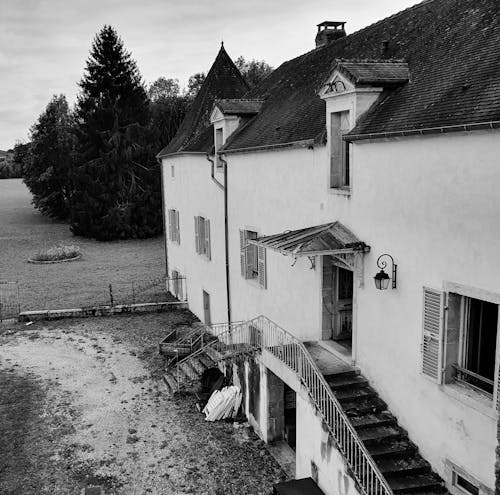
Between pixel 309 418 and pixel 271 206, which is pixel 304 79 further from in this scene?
pixel 309 418

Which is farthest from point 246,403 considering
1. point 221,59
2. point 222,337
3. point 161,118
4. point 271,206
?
point 161,118

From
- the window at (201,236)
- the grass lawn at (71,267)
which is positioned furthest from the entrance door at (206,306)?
the grass lawn at (71,267)

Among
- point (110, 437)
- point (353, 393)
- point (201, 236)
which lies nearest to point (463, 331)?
point (353, 393)

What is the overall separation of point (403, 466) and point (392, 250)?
338 cm

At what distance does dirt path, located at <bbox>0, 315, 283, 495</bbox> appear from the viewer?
446 inches

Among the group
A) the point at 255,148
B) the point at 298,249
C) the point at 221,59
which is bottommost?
the point at 298,249

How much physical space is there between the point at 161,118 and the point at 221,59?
35.6 meters

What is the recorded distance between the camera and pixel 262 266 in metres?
14.8

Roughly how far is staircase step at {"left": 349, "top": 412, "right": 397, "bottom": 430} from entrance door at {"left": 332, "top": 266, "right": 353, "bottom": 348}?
2.40m

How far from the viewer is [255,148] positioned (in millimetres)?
14227

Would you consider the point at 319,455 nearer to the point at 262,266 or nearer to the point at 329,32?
the point at 262,266

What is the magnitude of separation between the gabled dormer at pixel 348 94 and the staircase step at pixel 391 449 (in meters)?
4.61

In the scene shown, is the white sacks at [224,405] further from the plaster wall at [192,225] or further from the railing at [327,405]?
the plaster wall at [192,225]

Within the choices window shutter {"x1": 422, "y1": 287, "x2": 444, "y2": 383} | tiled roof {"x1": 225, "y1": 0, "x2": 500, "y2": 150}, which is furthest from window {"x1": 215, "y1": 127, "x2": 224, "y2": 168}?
window shutter {"x1": 422, "y1": 287, "x2": 444, "y2": 383}
